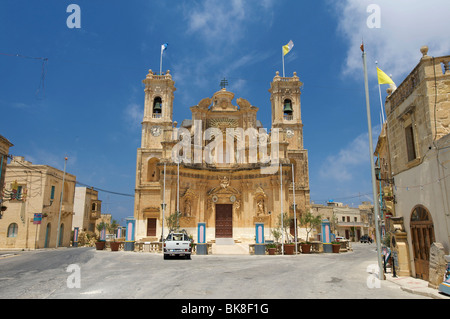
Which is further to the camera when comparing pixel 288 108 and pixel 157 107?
pixel 288 108

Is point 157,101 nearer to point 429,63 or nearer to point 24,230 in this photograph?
point 24,230

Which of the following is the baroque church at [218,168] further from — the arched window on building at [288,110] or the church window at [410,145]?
the church window at [410,145]

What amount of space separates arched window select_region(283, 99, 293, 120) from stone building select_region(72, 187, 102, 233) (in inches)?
1267

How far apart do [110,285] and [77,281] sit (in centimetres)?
156

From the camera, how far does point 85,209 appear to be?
5031 cm

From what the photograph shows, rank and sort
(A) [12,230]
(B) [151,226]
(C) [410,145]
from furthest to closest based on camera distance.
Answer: (B) [151,226] < (A) [12,230] < (C) [410,145]

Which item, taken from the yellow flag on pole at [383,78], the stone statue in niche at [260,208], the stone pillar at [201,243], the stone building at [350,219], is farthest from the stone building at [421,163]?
the stone building at [350,219]

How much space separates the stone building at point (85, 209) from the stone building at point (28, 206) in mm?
11297

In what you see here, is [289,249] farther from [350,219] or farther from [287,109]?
[350,219]

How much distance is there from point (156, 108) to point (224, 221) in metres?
16.9

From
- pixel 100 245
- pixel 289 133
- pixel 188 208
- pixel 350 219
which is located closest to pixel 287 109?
pixel 289 133

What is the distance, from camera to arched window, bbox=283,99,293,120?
4188cm

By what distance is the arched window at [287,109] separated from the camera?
4188cm
